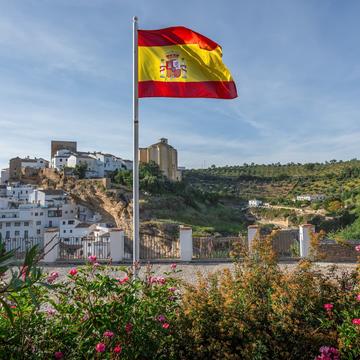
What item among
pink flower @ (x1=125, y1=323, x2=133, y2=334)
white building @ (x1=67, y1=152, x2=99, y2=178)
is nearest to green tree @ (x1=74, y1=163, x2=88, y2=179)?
white building @ (x1=67, y1=152, x2=99, y2=178)

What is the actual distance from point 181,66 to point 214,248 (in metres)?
6.98

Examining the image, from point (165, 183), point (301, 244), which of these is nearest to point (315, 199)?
point (165, 183)

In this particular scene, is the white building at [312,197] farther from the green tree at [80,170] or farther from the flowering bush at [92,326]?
the flowering bush at [92,326]

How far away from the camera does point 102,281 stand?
10.1 ft

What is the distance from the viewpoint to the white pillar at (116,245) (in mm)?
10117

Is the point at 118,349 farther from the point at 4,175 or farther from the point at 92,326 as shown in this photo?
the point at 4,175

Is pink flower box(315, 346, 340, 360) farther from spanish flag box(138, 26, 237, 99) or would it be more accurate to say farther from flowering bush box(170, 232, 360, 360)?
spanish flag box(138, 26, 237, 99)

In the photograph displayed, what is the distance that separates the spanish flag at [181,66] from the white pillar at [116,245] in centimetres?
592

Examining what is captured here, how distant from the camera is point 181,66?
17.6 feet

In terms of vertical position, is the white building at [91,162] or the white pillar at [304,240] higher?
the white building at [91,162]

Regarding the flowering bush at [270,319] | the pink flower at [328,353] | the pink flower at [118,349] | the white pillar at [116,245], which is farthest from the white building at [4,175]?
the pink flower at [328,353]

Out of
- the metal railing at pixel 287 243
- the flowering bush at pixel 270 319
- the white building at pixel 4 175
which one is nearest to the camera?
the flowering bush at pixel 270 319

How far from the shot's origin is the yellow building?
271 feet

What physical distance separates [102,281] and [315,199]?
2612 inches
